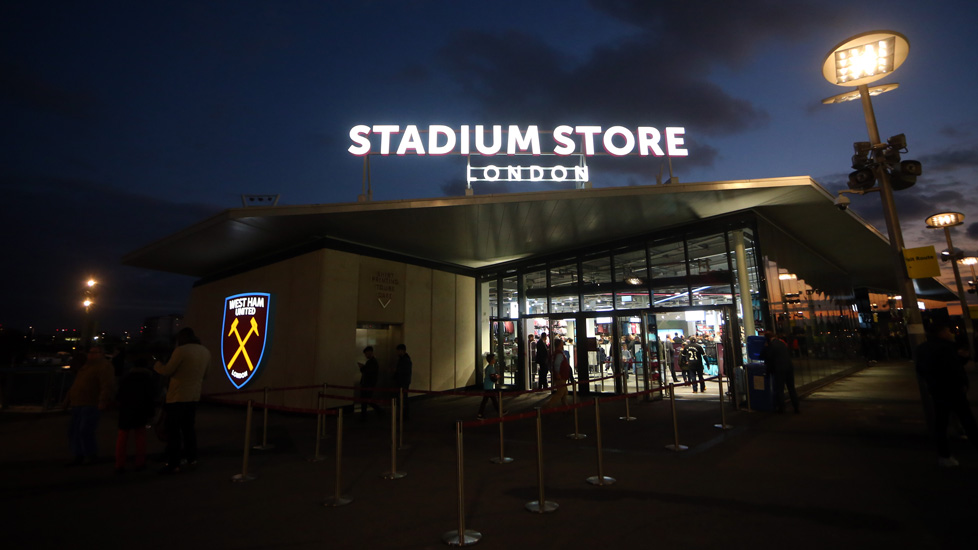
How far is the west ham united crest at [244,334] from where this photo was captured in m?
11.8

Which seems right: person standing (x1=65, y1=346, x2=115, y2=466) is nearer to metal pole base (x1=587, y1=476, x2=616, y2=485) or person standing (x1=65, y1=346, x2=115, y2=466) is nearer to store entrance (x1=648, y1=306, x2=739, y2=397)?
metal pole base (x1=587, y1=476, x2=616, y2=485)

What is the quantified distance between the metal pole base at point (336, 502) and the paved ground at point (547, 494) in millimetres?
65

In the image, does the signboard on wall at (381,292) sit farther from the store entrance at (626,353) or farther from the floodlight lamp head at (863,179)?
the floodlight lamp head at (863,179)

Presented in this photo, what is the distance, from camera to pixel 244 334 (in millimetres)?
12297

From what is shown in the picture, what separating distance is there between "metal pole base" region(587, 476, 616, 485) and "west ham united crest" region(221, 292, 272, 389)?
32.1ft

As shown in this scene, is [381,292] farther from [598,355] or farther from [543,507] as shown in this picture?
[543,507]

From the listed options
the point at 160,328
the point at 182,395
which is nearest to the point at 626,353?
the point at 182,395

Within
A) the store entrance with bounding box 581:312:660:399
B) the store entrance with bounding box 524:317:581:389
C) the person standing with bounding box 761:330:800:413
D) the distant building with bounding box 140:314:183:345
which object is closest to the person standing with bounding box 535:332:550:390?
the store entrance with bounding box 524:317:581:389

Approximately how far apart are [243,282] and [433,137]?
25.2ft

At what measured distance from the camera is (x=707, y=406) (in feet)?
34.1

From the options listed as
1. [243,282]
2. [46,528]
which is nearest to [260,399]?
[243,282]

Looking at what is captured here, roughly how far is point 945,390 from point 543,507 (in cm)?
516

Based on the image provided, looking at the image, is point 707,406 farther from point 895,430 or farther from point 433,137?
point 433,137

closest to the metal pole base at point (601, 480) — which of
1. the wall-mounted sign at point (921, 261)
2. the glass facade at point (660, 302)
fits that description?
the glass facade at point (660, 302)
